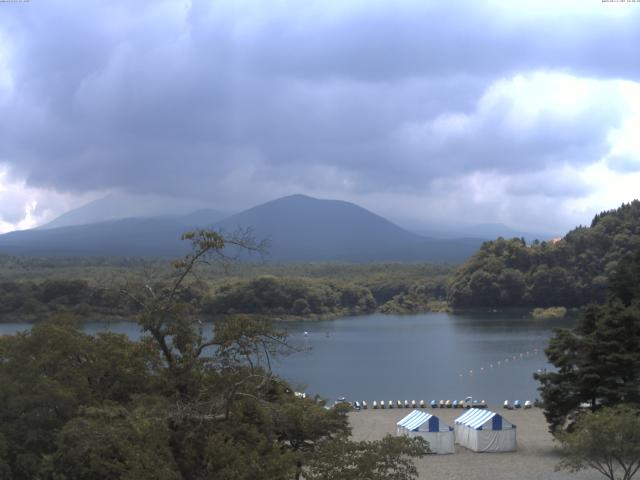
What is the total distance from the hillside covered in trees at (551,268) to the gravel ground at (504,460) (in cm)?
5034

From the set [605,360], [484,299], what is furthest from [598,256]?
[605,360]

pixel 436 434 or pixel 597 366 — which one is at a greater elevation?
pixel 597 366

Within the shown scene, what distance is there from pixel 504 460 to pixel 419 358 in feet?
81.5

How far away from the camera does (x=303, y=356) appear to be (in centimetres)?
4541

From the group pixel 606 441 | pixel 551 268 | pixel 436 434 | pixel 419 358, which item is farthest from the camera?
pixel 551 268

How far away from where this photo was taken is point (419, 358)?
4309cm

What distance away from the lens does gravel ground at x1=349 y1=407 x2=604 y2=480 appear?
54.4ft

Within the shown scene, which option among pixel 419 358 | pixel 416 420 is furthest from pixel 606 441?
pixel 419 358

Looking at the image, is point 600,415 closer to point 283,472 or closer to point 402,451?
point 402,451

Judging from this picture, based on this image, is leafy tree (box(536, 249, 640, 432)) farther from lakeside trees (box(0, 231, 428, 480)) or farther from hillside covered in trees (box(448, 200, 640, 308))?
hillside covered in trees (box(448, 200, 640, 308))

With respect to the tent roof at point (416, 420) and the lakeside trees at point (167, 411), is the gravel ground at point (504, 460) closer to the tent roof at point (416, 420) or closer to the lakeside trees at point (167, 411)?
the tent roof at point (416, 420)

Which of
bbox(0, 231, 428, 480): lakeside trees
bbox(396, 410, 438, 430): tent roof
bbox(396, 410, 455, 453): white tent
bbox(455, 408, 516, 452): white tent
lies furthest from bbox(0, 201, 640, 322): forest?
bbox(0, 231, 428, 480): lakeside trees

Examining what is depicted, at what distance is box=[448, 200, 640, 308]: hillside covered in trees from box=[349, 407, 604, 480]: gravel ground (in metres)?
50.3

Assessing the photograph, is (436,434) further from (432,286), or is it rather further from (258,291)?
(432,286)
